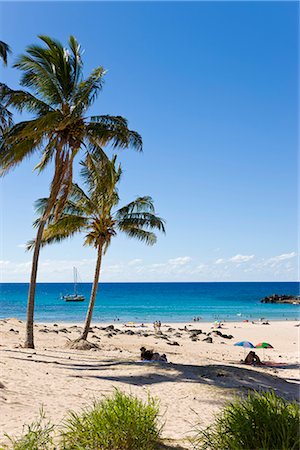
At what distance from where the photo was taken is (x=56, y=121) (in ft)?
47.1

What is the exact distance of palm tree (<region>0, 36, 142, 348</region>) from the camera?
14141mm

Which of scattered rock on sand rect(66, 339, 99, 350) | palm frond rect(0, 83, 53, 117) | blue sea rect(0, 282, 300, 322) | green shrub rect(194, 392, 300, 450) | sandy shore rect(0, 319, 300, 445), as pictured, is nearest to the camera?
green shrub rect(194, 392, 300, 450)

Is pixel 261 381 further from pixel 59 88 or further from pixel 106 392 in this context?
pixel 59 88

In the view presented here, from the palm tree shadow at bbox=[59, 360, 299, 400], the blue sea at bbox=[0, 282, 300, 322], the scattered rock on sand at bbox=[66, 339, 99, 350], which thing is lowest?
the blue sea at bbox=[0, 282, 300, 322]

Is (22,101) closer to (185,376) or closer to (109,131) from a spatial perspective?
(109,131)

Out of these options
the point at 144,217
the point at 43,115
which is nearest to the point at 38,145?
the point at 43,115

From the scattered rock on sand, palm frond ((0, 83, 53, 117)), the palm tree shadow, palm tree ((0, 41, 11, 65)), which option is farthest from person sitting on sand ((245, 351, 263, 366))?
palm tree ((0, 41, 11, 65))

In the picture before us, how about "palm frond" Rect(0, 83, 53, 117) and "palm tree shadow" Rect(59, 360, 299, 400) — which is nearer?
"palm tree shadow" Rect(59, 360, 299, 400)

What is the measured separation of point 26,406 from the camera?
7.11m

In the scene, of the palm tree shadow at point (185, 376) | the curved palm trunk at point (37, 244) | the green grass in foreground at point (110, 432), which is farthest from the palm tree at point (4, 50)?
the green grass in foreground at point (110, 432)

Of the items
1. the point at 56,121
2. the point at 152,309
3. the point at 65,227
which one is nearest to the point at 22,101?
the point at 56,121

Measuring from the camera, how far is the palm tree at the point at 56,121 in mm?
14141

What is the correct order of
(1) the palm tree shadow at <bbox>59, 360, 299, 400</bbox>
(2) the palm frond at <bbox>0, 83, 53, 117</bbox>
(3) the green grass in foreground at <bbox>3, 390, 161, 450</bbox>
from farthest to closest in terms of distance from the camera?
1. (2) the palm frond at <bbox>0, 83, 53, 117</bbox>
2. (1) the palm tree shadow at <bbox>59, 360, 299, 400</bbox>
3. (3) the green grass in foreground at <bbox>3, 390, 161, 450</bbox>

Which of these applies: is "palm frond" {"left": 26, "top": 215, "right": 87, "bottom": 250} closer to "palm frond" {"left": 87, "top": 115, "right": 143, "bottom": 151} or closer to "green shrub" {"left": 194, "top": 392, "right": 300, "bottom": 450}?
"palm frond" {"left": 87, "top": 115, "right": 143, "bottom": 151}
